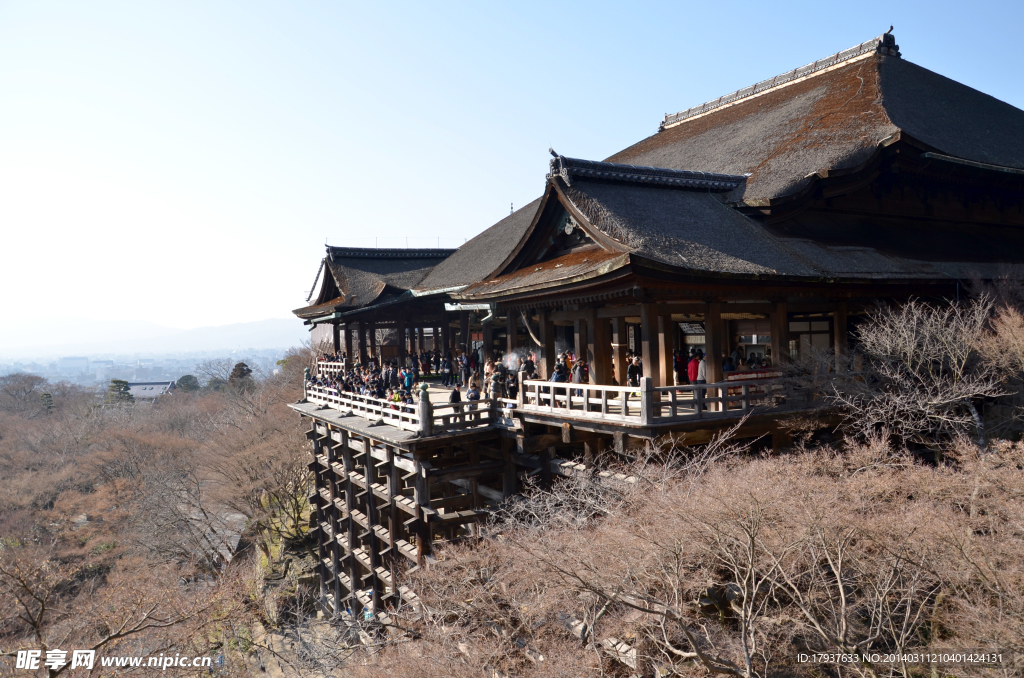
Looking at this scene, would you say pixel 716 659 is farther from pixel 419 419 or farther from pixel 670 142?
pixel 670 142

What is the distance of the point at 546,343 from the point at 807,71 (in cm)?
1671

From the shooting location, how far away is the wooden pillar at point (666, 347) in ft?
46.0

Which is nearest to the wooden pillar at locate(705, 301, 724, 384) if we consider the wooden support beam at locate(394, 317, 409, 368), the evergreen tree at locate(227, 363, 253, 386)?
the wooden support beam at locate(394, 317, 409, 368)

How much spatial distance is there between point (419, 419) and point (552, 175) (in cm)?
655

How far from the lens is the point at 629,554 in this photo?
368 inches

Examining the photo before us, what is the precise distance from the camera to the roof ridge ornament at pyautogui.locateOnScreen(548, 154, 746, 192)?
1502cm

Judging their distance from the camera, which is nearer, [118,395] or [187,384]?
[118,395]

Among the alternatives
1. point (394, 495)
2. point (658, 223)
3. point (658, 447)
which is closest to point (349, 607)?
point (394, 495)

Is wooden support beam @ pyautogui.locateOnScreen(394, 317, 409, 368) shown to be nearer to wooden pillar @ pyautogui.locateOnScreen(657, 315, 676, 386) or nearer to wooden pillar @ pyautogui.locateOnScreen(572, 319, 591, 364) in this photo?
wooden pillar @ pyautogui.locateOnScreen(572, 319, 591, 364)

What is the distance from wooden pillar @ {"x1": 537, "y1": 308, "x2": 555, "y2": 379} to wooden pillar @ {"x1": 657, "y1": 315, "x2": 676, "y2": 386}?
310cm

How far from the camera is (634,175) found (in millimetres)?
15820

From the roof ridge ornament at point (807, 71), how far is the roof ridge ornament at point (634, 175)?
31.7ft

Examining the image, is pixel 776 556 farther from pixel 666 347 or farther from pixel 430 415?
pixel 430 415

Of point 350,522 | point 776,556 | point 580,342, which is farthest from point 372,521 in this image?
point 776,556
